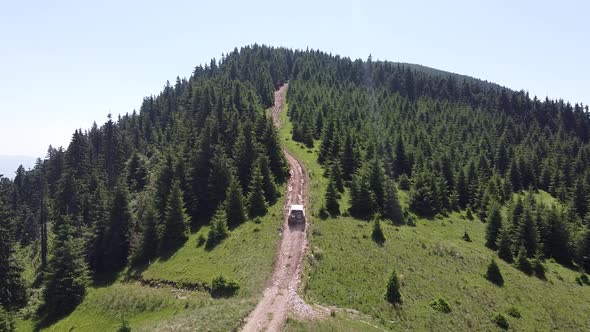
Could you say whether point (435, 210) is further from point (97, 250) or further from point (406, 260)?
point (97, 250)

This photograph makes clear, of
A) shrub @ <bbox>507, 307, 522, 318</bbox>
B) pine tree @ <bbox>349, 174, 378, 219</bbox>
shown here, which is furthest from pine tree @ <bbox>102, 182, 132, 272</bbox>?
shrub @ <bbox>507, 307, 522, 318</bbox>

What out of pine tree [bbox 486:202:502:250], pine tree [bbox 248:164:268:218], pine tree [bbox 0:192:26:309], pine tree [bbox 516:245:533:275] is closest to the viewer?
pine tree [bbox 516:245:533:275]

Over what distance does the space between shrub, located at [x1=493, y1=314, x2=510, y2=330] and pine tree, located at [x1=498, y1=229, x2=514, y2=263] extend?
67.7ft

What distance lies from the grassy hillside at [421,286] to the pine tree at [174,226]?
2297 cm

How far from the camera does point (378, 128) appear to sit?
432 ft

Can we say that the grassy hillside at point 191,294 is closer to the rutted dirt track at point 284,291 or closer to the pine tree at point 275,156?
the rutted dirt track at point 284,291

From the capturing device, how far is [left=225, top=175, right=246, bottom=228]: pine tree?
67750 mm

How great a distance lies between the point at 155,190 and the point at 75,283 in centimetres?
2781

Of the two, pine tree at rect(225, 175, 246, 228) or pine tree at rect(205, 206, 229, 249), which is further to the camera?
pine tree at rect(225, 175, 246, 228)

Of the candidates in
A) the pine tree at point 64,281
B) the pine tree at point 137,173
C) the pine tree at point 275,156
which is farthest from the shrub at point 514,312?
the pine tree at point 137,173

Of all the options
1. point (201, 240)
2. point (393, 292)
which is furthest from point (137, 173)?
point (393, 292)

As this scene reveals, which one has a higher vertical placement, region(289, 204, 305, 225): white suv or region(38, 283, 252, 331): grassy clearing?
region(289, 204, 305, 225): white suv

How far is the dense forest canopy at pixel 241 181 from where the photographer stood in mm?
66562

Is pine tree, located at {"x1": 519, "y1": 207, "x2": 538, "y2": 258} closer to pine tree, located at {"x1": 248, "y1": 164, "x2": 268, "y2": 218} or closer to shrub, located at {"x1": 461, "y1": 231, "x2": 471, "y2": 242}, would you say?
shrub, located at {"x1": 461, "y1": 231, "x2": 471, "y2": 242}
